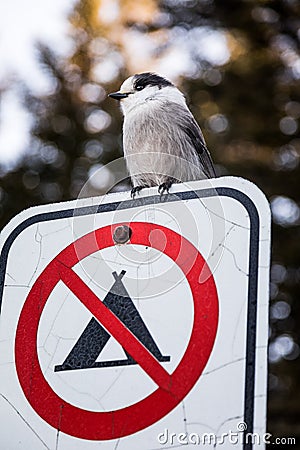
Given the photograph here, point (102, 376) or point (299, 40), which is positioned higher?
point (299, 40)

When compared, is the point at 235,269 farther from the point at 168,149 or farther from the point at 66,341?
the point at 168,149

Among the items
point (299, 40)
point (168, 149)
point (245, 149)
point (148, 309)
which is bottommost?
point (148, 309)

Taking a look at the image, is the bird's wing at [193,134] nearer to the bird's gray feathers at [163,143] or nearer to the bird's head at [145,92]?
the bird's gray feathers at [163,143]

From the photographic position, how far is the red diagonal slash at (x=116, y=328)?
1.53 m

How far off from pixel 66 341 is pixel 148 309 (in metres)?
0.20

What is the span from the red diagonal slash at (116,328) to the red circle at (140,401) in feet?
0.06

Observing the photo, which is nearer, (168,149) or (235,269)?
(235,269)

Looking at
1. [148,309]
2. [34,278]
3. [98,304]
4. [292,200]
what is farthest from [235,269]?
[292,200]

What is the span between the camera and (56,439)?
1572 millimetres

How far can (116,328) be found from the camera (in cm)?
161

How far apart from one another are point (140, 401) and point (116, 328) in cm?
17


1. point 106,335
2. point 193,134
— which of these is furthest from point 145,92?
point 106,335

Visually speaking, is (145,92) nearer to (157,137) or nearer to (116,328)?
(157,137)

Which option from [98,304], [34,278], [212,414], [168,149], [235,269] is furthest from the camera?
[168,149]
